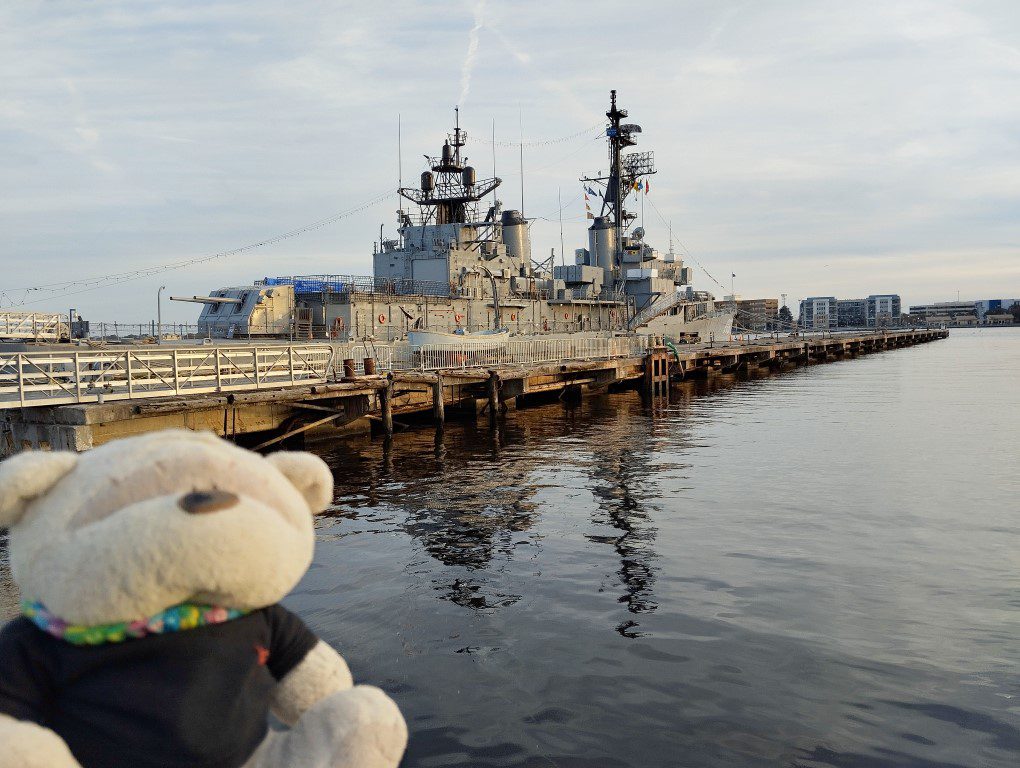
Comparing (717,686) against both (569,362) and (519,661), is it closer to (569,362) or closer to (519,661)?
(519,661)

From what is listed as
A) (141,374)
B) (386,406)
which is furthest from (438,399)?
(141,374)

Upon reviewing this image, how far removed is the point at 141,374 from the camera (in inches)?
789

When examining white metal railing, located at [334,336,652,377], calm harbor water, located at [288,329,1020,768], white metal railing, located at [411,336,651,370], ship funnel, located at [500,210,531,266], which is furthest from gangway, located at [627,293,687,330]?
calm harbor water, located at [288,329,1020,768]

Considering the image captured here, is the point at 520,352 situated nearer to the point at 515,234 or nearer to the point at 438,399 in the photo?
the point at 438,399

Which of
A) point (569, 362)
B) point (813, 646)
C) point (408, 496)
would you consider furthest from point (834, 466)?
point (569, 362)

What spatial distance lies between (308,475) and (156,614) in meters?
0.79

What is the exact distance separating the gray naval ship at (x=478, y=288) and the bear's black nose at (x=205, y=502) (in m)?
26.9

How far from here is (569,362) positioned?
3516 centimetres

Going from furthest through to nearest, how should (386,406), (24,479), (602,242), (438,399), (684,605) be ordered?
(602,242)
(438,399)
(386,406)
(684,605)
(24,479)

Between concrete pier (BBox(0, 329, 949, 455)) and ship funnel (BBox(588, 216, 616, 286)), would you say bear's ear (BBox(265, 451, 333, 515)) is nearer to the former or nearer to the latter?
concrete pier (BBox(0, 329, 949, 455))

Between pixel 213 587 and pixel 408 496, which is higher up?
pixel 213 587

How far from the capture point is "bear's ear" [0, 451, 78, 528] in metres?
2.60

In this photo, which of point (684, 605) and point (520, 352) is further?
point (520, 352)

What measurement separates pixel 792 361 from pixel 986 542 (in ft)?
212
